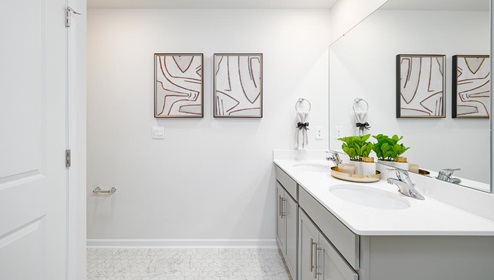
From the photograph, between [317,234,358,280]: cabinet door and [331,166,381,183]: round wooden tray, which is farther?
[331,166,381,183]: round wooden tray

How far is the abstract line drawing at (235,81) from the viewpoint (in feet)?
7.66

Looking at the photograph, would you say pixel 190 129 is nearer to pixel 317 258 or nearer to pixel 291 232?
pixel 291 232

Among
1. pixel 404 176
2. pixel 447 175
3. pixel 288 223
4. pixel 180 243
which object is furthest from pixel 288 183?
pixel 180 243

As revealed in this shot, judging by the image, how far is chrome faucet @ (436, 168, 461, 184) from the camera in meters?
1.11

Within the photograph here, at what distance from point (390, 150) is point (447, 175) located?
0.39m

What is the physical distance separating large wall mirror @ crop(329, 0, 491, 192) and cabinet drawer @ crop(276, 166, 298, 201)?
2.34 feet

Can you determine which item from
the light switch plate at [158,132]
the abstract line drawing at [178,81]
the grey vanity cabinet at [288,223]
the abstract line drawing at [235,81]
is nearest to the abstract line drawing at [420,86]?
the grey vanity cabinet at [288,223]

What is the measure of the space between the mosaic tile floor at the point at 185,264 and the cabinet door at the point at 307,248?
0.53m

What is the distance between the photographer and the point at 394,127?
1.53 meters

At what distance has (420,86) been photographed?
134 centimetres

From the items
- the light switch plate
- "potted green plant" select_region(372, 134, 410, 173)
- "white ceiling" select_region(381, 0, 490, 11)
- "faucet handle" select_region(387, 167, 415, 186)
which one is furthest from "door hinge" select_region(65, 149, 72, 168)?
"white ceiling" select_region(381, 0, 490, 11)

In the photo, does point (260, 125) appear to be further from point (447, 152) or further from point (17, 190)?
point (17, 190)

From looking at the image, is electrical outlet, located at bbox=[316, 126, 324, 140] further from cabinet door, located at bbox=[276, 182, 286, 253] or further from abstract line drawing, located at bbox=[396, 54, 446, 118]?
abstract line drawing, located at bbox=[396, 54, 446, 118]

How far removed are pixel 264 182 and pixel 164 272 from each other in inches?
46.8
